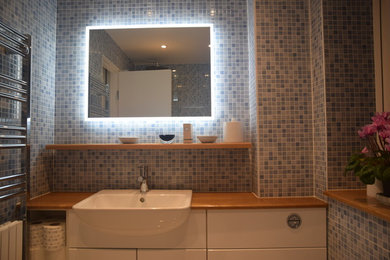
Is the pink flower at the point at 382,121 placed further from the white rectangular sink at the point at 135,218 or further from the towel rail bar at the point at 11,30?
the towel rail bar at the point at 11,30

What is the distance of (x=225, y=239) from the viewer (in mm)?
1380

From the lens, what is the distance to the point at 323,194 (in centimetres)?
143

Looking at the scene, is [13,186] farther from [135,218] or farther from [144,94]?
[144,94]

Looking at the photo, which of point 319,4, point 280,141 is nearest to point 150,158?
point 280,141

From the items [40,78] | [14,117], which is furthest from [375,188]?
[40,78]

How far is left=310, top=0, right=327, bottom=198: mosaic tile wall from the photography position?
1464mm

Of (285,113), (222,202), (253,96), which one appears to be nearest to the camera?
(222,202)

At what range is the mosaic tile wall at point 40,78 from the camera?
161cm

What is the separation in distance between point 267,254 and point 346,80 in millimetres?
1106

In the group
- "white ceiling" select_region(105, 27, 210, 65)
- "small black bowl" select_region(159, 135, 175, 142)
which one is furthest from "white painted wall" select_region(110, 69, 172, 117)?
"small black bowl" select_region(159, 135, 175, 142)

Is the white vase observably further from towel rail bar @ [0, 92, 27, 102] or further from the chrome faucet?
towel rail bar @ [0, 92, 27, 102]

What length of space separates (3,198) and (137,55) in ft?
4.06

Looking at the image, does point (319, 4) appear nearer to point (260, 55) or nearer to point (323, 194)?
point (260, 55)

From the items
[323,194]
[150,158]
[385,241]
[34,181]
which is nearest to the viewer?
[385,241]
